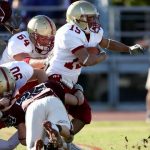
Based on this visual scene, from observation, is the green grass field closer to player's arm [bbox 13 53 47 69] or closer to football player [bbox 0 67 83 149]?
player's arm [bbox 13 53 47 69]

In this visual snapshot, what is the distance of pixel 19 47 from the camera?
9031 millimetres

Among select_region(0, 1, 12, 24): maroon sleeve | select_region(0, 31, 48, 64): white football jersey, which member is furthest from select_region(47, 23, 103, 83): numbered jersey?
select_region(0, 1, 12, 24): maroon sleeve

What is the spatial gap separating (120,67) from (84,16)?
8.03 metres

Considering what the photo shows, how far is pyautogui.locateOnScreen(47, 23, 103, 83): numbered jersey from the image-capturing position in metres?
8.31

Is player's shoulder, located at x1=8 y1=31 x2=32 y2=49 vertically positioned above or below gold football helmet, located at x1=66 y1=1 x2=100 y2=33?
below

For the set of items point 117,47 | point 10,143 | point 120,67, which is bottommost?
point 120,67

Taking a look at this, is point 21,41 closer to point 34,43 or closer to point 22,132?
point 34,43

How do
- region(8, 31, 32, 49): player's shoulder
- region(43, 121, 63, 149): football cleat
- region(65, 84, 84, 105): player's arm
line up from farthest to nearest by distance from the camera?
region(8, 31, 32, 49): player's shoulder, region(65, 84, 84, 105): player's arm, region(43, 121, 63, 149): football cleat

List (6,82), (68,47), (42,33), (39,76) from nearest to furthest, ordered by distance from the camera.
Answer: (6,82) → (39,76) → (68,47) → (42,33)

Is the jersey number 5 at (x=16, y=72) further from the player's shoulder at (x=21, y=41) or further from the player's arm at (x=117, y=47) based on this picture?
the player's arm at (x=117, y=47)

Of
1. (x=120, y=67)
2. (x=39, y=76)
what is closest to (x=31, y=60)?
(x=39, y=76)

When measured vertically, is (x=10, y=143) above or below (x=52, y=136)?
below

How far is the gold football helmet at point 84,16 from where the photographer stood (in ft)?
28.6

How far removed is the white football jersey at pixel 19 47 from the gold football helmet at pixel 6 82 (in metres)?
1.06
